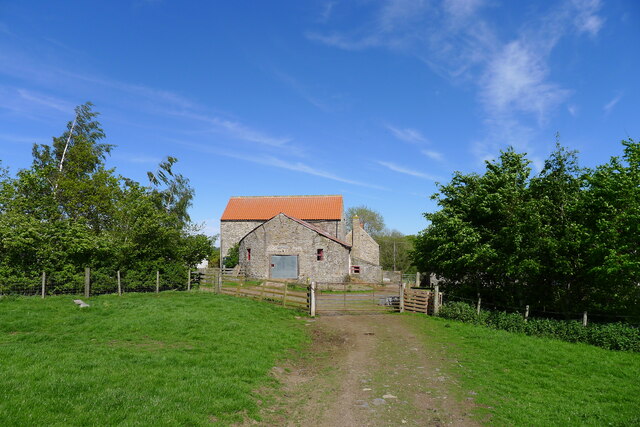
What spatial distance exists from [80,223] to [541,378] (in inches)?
1012

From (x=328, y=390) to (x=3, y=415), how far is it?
20.1ft

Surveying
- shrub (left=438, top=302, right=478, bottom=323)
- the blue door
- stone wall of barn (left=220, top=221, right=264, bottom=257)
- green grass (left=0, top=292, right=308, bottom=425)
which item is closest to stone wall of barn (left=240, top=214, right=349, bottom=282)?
the blue door

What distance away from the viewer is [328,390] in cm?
888

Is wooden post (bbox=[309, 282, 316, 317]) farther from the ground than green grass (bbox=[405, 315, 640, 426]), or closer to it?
farther from the ground

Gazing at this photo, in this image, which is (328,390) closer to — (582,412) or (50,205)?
(582,412)

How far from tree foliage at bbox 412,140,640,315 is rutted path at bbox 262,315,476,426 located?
704cm

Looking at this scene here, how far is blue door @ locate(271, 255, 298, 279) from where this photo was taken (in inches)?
1378

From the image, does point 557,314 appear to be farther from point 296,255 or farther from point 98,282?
point 98,282

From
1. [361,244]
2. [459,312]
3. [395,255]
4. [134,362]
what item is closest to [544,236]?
[459,312]

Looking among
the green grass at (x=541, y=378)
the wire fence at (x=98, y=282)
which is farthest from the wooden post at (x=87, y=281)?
the green grass at (x=541, y=378)

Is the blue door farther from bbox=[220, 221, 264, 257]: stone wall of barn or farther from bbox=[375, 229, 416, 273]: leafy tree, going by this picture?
bbox=[375, 229, 416, 273]: leafy tree

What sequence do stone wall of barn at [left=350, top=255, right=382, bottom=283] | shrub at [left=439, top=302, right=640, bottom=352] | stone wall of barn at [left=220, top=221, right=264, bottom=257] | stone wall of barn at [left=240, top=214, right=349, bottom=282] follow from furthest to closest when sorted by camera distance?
stone wall of barn at [left=220, top=221, right=264, bottom=257] → stone wall of barn at [left=350, top=255, right=382, bottom=283] → stone wall of barn at [left=240, top=214, right=349, bottom=282] → shrub at [left=439, top=302, right=640, bottom=352]

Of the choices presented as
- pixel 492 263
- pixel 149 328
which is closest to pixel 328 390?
pixel 149 328

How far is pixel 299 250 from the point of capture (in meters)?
35.0
